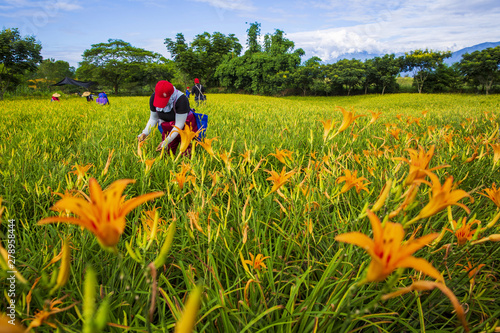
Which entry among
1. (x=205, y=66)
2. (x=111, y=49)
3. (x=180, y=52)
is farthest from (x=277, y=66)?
(x=111, y=49)

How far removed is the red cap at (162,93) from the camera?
249 centimetres

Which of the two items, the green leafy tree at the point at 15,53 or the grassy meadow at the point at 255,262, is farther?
the green leafy tree at the point at 15,53

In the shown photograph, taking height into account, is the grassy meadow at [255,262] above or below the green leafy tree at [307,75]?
below

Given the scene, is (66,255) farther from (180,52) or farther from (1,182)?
(180,52)

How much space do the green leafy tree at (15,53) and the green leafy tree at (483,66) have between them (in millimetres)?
33015

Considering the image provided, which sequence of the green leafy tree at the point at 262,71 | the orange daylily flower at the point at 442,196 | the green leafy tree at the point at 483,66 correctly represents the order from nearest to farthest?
1. the orange daylily flower at the point at 442,196
2. the green leafy tree at the point at 483,66
3. the green leafy tree at the point at 262,71

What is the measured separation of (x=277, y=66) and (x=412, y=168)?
3006 cm

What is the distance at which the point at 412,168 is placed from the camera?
548 mm

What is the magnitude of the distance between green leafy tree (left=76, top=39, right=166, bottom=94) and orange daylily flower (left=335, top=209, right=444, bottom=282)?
32.9 m

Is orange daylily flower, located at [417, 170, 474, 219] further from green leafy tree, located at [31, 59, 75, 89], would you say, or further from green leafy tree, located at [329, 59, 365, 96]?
green leafy tree, located at [31, 59, 75, 89]

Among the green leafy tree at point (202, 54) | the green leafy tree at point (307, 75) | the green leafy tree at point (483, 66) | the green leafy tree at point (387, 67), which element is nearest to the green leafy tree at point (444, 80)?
the green leafy tree at point (483, 66)

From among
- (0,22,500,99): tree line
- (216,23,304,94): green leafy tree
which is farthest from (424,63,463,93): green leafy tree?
(216,23,304,94): green leafy tree

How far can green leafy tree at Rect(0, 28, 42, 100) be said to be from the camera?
12.8m

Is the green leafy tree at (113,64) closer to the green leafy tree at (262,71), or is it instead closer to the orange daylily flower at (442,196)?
the green leafy tree at (262,71)
